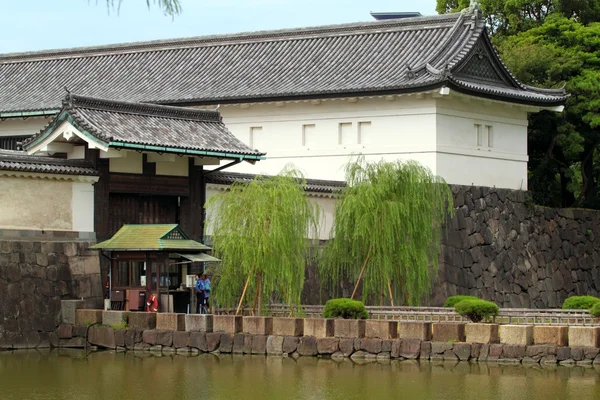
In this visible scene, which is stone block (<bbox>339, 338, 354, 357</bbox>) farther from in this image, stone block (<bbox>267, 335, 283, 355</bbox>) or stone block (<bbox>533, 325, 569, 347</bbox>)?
stone block (<bbox>533, 325, 569, 347</bbox>)

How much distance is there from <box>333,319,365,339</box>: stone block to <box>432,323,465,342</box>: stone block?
1.68 meters

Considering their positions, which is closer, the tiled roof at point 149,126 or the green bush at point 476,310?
the green bush at point 476,310

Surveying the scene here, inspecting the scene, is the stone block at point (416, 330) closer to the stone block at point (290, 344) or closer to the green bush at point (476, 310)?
the green bush at point (476, 310)

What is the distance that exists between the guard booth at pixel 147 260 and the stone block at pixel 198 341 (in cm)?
182

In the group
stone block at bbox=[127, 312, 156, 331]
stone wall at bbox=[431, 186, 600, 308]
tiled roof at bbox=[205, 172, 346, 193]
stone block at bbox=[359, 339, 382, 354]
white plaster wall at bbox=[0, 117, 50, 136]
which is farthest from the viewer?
white plaster wall at bbox=[0, 117, 50, 136]

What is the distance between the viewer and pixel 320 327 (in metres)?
29.9

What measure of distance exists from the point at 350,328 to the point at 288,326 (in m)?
1.41

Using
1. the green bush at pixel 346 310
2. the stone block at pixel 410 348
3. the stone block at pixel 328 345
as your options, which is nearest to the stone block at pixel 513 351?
the stone block at pixel 410 348

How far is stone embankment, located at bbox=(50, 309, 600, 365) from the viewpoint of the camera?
28312mm

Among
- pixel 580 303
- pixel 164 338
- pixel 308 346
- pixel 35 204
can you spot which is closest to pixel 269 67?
pixel 35 204

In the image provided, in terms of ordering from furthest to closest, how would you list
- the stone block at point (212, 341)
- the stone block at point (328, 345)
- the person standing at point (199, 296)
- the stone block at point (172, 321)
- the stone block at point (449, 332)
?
the person standing at point (199, 296) → the stone block at point (172, 321) → the stone block at point (212, 341) → the stone block at point (328, 345) → the stone block at point (449, 332)

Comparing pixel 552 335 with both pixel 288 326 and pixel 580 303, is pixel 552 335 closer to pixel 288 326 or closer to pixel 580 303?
pixel 580 303

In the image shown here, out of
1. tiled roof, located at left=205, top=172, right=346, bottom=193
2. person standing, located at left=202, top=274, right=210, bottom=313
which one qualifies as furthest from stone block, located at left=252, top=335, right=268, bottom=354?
tiled roof, located at left=205, top=172, right=346, bottom=193

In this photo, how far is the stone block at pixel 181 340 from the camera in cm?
3059
